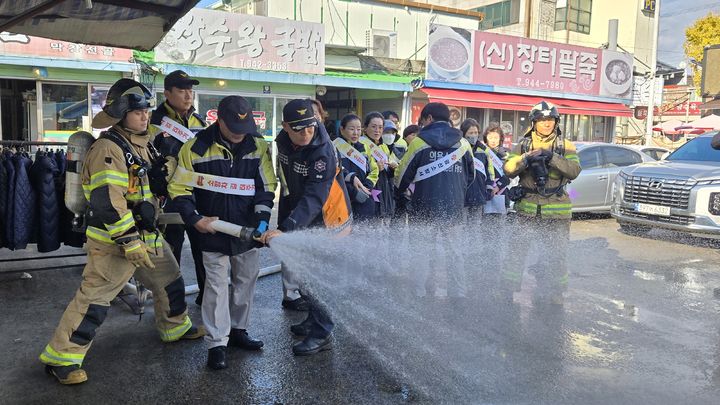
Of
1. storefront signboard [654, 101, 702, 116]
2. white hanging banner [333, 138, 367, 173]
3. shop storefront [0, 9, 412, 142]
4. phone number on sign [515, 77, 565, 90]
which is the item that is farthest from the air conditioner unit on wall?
storefront signboard [654, 101, 702, 116]

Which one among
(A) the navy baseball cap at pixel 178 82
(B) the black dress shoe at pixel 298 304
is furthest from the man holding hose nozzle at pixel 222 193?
(B) the black dress shoe at pixel 298 304

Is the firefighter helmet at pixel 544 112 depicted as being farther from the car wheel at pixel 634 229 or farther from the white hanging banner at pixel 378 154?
the car wheel at pixel 634 229

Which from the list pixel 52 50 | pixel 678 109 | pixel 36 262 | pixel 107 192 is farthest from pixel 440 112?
pixel 678 109

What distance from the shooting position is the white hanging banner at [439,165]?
5.29 metres

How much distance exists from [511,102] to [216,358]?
1620 cm

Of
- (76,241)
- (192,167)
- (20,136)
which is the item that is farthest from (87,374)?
(20,136)

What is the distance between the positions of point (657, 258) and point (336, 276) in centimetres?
554

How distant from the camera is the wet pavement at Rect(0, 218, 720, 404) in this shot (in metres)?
3.64

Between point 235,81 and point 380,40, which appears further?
point 380,40

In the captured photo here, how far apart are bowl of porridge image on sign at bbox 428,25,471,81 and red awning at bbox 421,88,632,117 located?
19.3 inches

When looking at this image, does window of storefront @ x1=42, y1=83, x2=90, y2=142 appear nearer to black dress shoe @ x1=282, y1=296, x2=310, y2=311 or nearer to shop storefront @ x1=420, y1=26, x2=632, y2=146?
shop storefront @ x1=420, y1=26, x2=632, y2=146

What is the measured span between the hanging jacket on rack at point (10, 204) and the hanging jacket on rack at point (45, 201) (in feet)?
0.55

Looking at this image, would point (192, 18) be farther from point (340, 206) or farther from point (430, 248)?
point (340, 206)

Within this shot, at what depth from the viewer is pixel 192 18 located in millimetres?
13695
